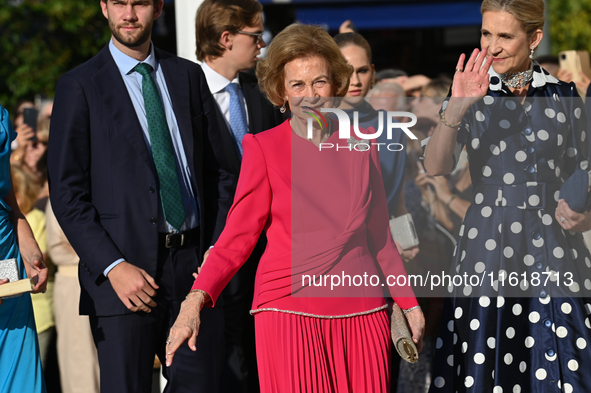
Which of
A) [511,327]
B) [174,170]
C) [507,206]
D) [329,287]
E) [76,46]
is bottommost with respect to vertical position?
[511,327]

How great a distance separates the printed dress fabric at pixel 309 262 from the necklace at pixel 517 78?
0.84 meters

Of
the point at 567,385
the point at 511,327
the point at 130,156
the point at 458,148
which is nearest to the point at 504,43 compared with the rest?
the point at 458,148

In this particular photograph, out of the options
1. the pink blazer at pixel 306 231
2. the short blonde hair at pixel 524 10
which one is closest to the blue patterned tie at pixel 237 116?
the pink blazer at pixel 306 231

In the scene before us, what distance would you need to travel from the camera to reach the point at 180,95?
356 cm

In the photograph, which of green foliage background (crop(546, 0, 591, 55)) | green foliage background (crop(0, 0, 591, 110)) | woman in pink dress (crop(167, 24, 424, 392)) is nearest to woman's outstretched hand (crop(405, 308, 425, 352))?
woman in pink dress (crop(167, 24, 424, 392))

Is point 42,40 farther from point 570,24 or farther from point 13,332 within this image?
point 570,24

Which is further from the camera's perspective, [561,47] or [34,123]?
[561,47]

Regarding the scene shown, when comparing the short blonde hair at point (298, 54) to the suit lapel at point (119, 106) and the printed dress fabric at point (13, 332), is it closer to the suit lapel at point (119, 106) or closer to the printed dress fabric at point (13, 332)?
the suit lapel at point (119, 106)

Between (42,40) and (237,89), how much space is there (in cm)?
1053

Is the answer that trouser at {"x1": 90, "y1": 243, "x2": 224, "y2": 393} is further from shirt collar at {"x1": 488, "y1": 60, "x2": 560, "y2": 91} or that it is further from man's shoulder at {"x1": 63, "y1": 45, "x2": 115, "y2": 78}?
shirt collar at {"x1": 488, "y1": 60, "x2": 560, "y2": 91}

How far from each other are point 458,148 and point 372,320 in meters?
0.95

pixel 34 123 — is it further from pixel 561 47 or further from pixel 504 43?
pixel 561 47

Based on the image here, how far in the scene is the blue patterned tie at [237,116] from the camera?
424 centimetres

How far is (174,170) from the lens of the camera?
11.2 feet
